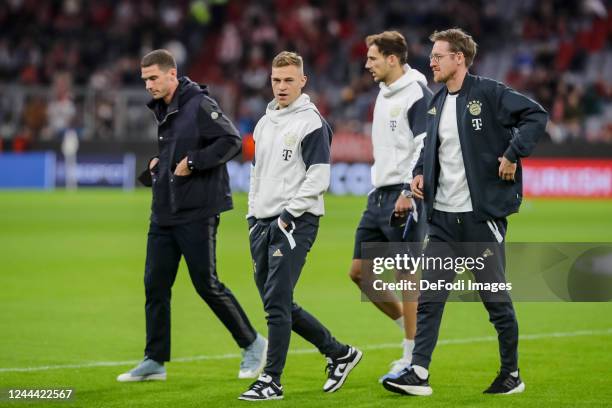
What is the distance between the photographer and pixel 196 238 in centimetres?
907

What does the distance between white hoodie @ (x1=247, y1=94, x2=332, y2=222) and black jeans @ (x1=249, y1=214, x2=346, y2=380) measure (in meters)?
0.11

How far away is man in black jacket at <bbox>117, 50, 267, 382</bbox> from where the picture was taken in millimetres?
9047

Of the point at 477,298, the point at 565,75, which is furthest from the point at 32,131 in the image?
the point at 477,298

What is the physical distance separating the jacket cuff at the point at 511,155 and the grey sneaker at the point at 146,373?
122 inches

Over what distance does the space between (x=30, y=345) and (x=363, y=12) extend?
31.1 m

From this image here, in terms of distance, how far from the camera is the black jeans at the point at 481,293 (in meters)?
8.21

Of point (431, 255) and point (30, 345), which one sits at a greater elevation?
point (431, 255)

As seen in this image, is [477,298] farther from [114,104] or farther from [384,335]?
[114,104]

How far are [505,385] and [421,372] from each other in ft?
2.06

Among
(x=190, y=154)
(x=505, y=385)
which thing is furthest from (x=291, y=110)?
(x=505, y=385)

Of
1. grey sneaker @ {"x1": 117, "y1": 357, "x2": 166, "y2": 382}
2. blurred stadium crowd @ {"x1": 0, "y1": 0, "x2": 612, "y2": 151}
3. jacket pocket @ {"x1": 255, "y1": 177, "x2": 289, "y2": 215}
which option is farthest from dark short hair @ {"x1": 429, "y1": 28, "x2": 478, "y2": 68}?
blurred stadium crowd @ {"x1": 0, "y1": 0, "x2": 612, "y2": 151}

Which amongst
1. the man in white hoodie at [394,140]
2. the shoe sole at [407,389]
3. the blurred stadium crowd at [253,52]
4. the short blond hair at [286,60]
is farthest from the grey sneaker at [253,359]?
the blurred stadium crowd at [253,52]

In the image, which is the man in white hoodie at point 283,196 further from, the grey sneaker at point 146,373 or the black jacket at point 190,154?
the grey sneaker at point 146,373

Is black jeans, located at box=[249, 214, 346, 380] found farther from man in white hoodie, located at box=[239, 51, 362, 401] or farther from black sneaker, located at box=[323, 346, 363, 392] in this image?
black sneaker, located at box=[323, 346, 363, 392]
